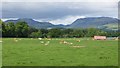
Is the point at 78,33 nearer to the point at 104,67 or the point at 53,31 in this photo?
the point at 53,31

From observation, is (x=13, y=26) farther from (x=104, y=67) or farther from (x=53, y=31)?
(x=104, y=67)

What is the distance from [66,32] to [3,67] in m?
135

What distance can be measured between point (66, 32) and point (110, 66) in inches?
5299

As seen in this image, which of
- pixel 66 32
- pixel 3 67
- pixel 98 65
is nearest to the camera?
pixel 3 67

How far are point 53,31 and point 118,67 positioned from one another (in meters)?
124

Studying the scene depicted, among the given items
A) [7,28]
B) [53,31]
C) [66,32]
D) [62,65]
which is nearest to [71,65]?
[62,65]

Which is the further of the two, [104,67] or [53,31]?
[53,31]

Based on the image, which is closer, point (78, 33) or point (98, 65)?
point (98, 65)

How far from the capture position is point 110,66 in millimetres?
17172

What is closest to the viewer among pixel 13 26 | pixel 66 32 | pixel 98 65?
pixel 98 65

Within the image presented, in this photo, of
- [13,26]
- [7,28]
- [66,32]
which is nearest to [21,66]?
[7,28]

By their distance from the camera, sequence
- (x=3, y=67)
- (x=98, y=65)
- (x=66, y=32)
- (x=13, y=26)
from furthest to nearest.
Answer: (x=66, y=32) < (x=13, y=26) < (x=98, y=65) < (x=3, y=67)

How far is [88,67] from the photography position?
16.8m

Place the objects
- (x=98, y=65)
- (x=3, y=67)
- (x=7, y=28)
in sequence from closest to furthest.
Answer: (x=3, y=67), (x=98, y=65), (x=7, y=28)
